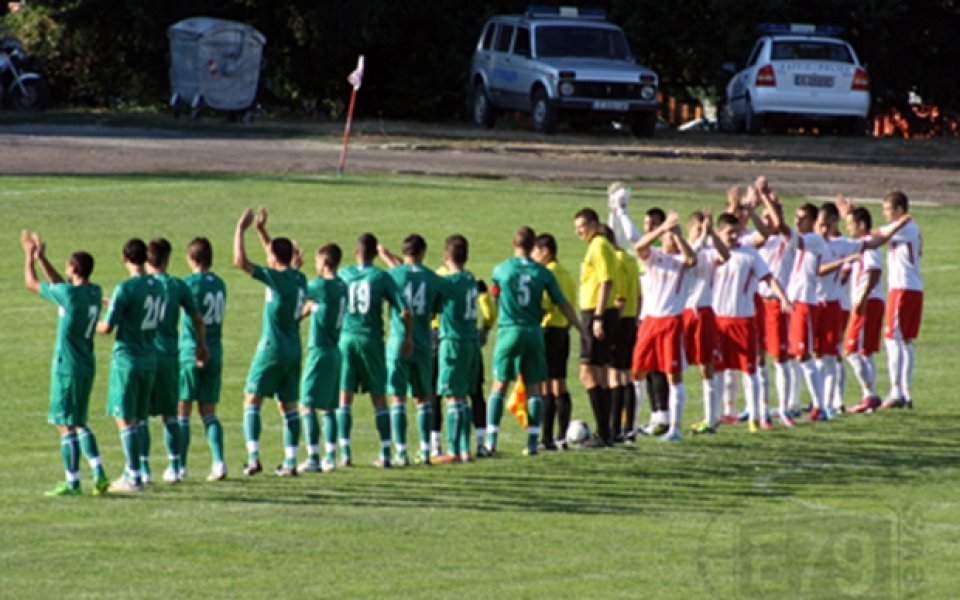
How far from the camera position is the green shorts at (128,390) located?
14.0 metres

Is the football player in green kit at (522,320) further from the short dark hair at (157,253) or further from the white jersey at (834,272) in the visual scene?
the white jersey at (834,272)

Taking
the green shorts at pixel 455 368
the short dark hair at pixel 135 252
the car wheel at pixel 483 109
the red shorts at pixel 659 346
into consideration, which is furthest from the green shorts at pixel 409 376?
the car wheel at pixel 483 109

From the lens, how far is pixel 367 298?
15375 millimetres

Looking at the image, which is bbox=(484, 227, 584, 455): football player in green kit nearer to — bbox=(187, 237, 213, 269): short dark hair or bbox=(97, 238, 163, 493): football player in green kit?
bbox=(187, 237, 213, 269): short dark hair

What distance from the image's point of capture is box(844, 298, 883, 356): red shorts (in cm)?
1898

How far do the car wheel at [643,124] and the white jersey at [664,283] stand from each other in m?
26.4

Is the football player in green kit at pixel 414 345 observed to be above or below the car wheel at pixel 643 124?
above

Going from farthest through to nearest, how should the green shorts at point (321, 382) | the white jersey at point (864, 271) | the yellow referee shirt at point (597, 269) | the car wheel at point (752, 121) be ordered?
the car wheel at point (752, 121)
the white jersey at point (864, 271)
the yellow referee shirt at point (597, 269)
the green shorts at point (321, 382)

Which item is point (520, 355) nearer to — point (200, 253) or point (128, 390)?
point (200, 253)

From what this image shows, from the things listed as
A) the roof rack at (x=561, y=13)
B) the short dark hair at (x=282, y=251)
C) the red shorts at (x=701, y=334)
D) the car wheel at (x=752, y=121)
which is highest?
the roof rack at (x=561, y=13)

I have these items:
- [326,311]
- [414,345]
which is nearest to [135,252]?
[326,311]

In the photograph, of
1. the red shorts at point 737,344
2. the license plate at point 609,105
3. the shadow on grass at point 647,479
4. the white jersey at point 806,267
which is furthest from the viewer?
the license plate at point 609,105

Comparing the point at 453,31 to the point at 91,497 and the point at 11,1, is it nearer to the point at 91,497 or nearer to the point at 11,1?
the point at 11,1

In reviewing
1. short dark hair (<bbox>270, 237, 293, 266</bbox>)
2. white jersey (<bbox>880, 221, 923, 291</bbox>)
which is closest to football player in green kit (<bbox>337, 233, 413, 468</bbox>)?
short dark hair (<bbox>270, 237, 293, 266</bbox>)
